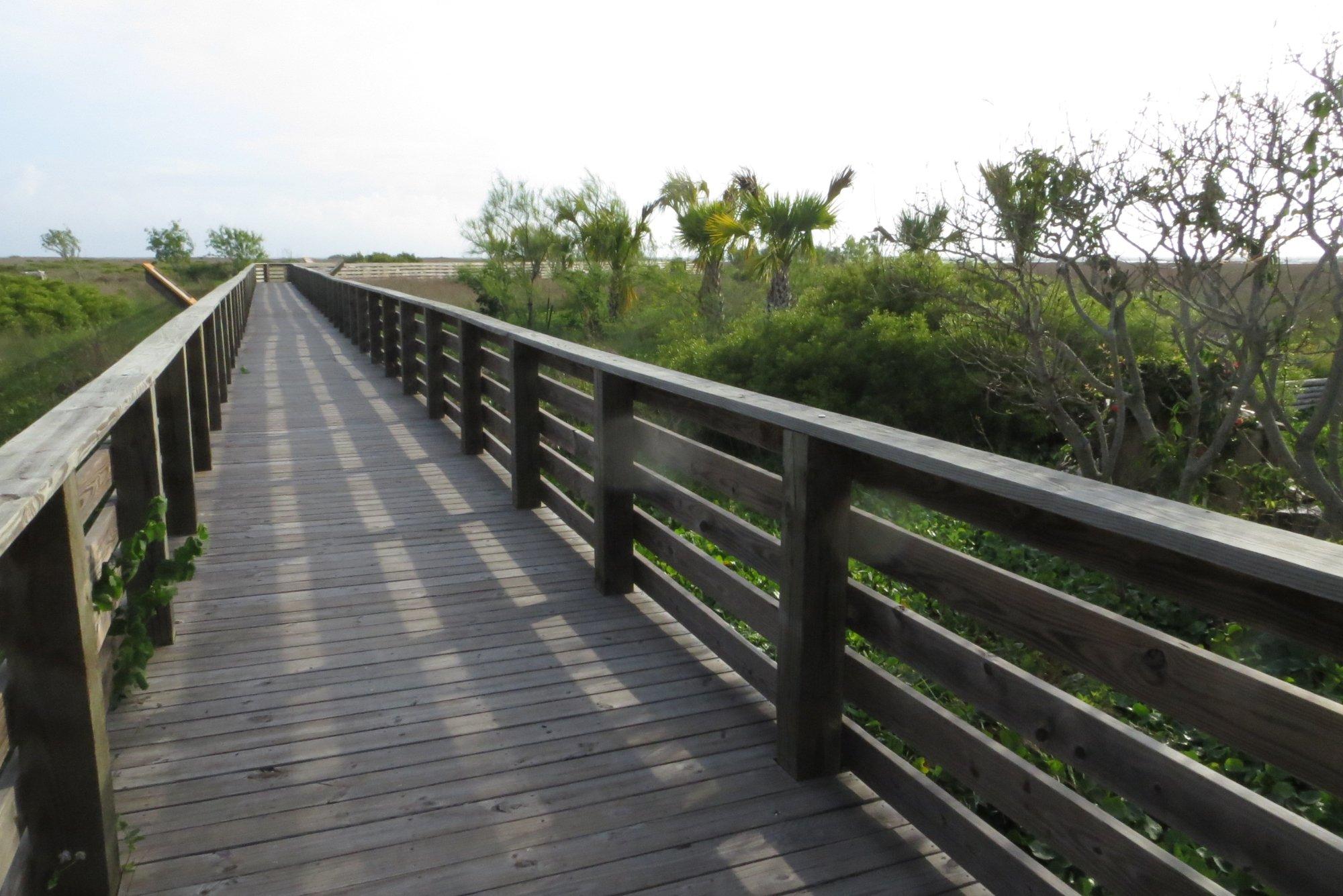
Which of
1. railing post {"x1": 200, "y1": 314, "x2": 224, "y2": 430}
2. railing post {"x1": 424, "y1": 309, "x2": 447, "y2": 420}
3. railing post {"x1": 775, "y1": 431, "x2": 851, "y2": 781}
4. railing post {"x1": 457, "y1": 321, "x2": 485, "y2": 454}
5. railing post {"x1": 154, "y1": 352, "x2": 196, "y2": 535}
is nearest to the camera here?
railing post {"x1": 775, "y1": 431, "x2": 851, "y2": 781}

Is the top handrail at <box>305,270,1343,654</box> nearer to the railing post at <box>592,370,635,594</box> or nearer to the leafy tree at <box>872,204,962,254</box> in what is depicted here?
the railing post at <box>592,370,635,594</box>

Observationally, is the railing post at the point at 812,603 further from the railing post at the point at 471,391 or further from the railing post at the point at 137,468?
the railing post at the point at 471,391

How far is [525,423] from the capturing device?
212 inches

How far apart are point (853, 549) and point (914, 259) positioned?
394 inches

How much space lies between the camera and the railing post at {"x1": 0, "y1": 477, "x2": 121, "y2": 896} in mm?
1885

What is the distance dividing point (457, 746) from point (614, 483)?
1.40 m

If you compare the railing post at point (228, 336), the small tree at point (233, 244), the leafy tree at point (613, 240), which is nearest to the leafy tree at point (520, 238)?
the leafy tree at point (613, 240)

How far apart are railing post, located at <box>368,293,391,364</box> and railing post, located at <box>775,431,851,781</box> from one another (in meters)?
10.7

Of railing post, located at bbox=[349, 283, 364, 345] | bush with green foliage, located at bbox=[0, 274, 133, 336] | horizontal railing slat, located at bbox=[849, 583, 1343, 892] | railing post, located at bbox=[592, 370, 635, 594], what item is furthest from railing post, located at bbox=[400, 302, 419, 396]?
bush with green foliage, located at bbox=[0, 274, 133, 336]

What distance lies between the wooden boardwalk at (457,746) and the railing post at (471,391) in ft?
6.84

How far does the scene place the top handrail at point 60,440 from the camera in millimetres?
1606

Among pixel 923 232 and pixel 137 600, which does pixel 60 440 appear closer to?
pixel 137 600

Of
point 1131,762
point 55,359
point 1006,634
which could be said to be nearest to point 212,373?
point 1006,634

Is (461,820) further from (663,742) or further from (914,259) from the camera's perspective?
(914,259)
